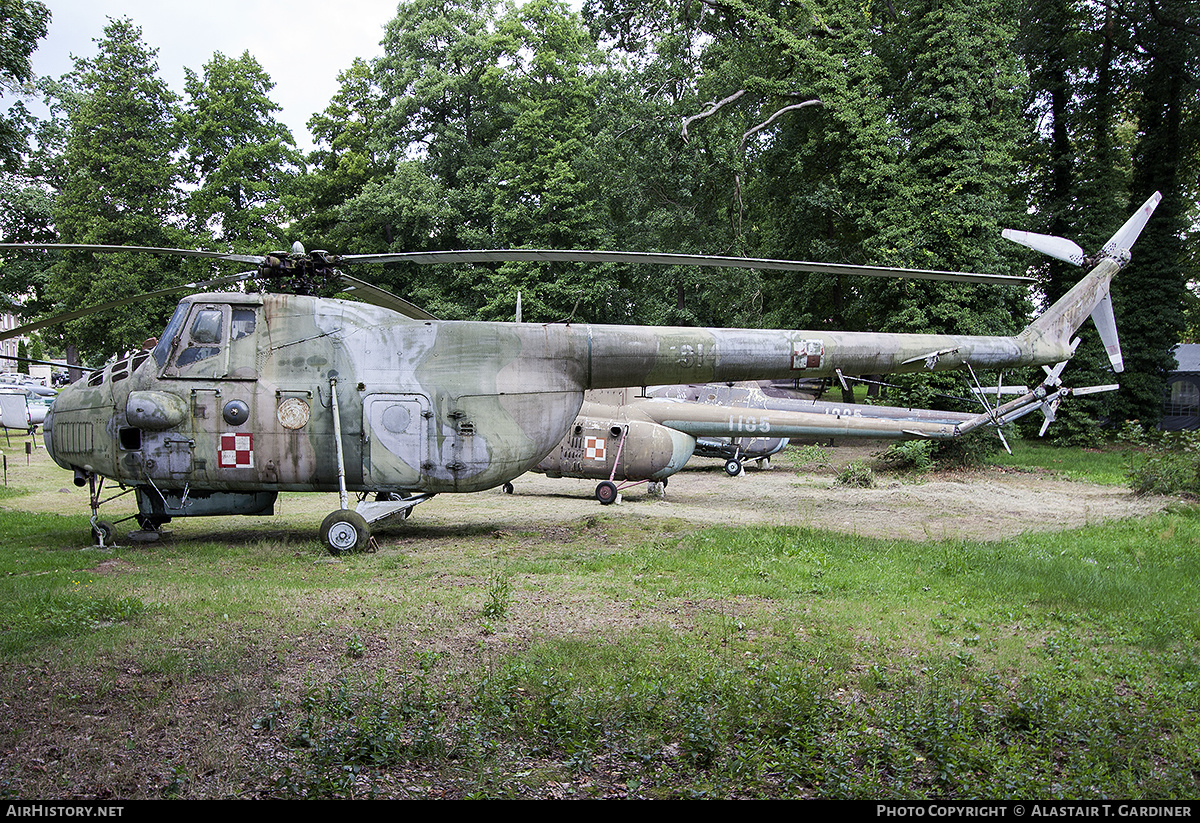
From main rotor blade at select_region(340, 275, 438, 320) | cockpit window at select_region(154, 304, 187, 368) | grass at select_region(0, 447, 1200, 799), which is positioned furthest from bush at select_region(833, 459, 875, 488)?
cockpit window at select_region(154, 304, 187, 368)

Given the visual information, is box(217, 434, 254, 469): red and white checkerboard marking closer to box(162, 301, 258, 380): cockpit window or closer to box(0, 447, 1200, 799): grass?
box(162, 301, 258, 380): cockpit window

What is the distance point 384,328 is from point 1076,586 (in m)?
8.52

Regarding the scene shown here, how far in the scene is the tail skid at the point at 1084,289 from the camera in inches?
494

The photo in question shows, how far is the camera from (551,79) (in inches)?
1185

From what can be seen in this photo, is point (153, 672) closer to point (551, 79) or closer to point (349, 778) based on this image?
point (349, 778)

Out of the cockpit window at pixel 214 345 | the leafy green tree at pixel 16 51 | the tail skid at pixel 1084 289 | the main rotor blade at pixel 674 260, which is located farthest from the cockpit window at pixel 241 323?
the tail skid at pixel 1084 289

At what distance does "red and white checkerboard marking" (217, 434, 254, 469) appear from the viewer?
9219mm

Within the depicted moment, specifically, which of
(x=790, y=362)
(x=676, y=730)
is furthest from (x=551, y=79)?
(x=676, y=730)

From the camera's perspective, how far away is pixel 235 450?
923 centimetres

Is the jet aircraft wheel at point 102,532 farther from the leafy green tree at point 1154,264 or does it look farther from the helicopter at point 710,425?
the leafy green tree at point 1154,264

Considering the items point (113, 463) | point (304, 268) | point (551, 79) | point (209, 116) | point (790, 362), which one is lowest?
point (113, 463)

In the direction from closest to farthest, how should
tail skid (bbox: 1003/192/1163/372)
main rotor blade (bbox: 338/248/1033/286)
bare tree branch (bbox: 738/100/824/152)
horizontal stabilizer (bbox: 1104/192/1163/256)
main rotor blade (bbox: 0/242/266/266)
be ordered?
main rotor blade (bbox: 0/242/266/266)
main rotor blade (bbox: 338/248/1033/286)
tail skid (bbox: 1003/192/1163/372)
horizontal stabilizer (bbox: 1104/192/1163/256)
bare tree branch (bbox: 738/100/824/152)

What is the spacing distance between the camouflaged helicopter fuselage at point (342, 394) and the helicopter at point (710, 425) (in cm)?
369

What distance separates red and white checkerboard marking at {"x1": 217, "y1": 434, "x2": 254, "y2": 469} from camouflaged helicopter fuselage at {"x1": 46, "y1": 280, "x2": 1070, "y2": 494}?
0.01 meters
